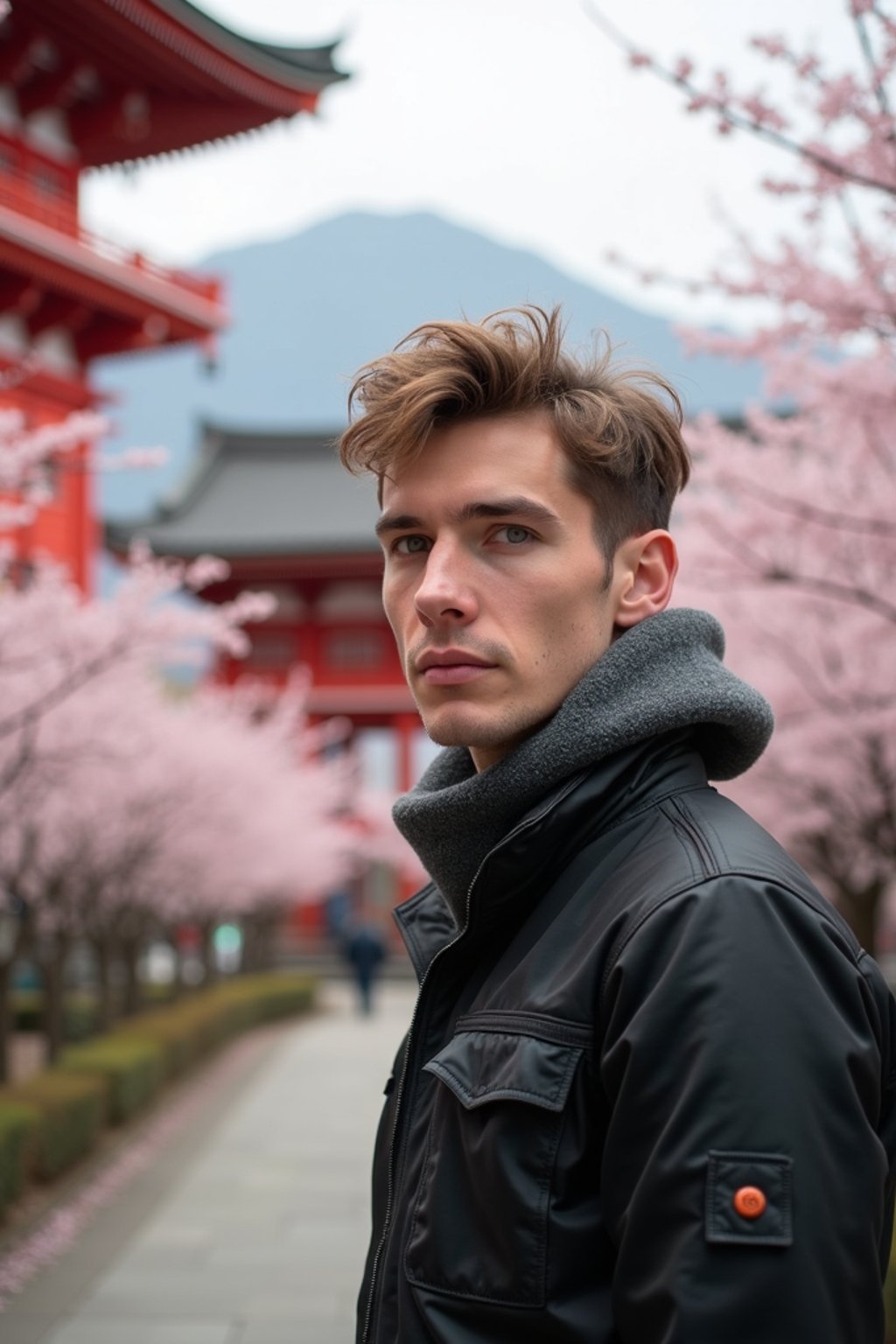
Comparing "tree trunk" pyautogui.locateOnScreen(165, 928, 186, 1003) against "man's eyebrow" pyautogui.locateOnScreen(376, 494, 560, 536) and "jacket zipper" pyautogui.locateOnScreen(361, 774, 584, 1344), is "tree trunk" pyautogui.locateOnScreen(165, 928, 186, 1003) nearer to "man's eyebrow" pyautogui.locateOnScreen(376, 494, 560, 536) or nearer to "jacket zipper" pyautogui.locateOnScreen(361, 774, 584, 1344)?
"jacket zipper" pyautogui.locateOnScreen(361, 774, 584, 1344)

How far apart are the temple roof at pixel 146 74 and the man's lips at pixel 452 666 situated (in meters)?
12.9

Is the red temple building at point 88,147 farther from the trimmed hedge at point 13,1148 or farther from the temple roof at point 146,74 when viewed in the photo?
the trimmed hedge at point 13,1148

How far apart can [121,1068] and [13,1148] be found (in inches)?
135

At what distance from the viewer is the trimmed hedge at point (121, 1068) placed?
1042 cm

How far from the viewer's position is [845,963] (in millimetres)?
1249

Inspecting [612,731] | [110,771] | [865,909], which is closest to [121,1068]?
[110,771]

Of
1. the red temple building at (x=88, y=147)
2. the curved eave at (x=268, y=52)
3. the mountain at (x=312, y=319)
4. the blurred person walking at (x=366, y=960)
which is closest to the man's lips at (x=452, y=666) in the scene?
the red temple building at (x=88, y=147)

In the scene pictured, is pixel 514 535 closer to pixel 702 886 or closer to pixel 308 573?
pixel 702 886

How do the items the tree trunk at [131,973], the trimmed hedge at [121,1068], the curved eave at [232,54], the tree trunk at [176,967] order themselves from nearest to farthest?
the trimmed hedge at [121,1068] → the curved eave at [232,54] → the tree trunk at [131,973] → the tree trunk at [176,967]

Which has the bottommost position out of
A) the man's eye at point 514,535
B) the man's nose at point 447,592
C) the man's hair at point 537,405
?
the man's nose at point 447,592

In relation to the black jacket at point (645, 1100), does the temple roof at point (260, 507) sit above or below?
above

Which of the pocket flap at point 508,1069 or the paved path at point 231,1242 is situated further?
the paved path at point 231,1242

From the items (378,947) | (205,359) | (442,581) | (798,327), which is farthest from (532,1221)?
(378,947)

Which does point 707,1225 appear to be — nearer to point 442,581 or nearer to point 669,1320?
point 669,1320
